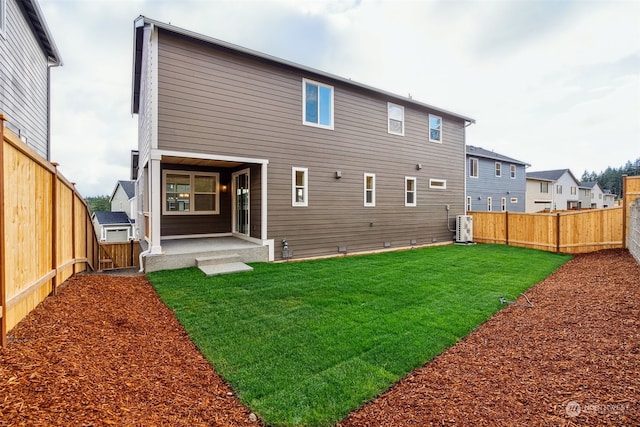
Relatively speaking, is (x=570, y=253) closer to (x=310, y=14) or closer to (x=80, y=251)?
(x=310, y=14)

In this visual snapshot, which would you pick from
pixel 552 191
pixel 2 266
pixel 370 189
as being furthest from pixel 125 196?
pixel 552 191

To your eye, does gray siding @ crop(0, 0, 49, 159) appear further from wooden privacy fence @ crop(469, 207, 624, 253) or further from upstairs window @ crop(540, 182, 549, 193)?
upstairs window @ crop(540, 182, 549, 193)

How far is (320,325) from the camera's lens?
3.98 m

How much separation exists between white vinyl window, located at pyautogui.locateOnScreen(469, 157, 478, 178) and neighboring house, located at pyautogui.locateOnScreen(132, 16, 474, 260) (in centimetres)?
1003

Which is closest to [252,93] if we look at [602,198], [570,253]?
[570,253]

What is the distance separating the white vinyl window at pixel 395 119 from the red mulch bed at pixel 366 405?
8436 mm

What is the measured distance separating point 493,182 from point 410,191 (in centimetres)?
1510

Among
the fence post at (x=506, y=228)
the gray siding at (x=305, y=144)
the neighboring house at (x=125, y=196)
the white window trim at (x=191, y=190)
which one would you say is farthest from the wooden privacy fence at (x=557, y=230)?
the neighboring house at (x=125, y=196)

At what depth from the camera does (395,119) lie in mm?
11383

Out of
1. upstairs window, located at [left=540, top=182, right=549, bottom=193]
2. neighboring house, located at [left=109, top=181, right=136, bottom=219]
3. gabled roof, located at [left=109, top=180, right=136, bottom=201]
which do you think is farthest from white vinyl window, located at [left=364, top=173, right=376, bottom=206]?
upstairs window, located at [left=540, top=182, right=549, bottom=193]

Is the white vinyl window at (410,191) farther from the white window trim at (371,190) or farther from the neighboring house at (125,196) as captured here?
the neighboring house at (125,196)

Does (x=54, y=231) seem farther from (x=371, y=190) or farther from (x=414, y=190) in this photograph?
(x=414, y=190)

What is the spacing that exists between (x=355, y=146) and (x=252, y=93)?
3.83 metres

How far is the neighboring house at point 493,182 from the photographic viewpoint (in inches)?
847
